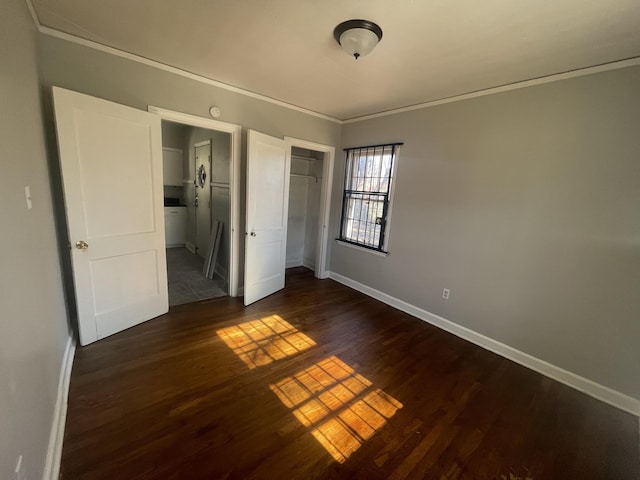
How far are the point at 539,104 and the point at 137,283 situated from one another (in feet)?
13.0

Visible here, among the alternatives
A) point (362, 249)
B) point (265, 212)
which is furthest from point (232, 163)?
point (362, 249)

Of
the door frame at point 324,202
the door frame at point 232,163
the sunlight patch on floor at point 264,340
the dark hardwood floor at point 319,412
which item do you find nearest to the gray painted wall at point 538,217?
the dark hardwood floor at point 319,412

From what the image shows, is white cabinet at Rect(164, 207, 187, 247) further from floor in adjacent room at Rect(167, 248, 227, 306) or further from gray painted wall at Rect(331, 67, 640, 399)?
gray painted wall at Rect(331, 67, 640, 399)

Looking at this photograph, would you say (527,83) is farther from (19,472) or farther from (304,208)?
(19,472)

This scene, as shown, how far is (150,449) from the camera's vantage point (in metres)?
1.45

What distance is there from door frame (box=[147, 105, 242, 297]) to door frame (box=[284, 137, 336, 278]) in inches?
37.1

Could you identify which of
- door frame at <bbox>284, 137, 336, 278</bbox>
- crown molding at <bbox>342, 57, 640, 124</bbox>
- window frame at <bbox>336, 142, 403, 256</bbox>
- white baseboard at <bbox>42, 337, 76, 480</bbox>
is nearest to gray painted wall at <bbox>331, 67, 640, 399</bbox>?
crown molding at <bbox>342, 57, 640, 124</bbox>

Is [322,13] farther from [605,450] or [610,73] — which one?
[605,450]

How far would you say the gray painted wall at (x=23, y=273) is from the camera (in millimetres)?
938

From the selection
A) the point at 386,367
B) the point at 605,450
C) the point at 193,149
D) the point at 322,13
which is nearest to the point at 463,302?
the point at 386,367

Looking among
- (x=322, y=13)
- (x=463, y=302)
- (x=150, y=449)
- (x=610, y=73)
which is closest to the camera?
(x=150, y=449)

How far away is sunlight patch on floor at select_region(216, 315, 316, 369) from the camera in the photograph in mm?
2305

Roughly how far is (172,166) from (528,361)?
20.5 feet

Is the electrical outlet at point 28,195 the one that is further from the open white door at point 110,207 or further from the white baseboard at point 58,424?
the white baseboard at point 58,424
